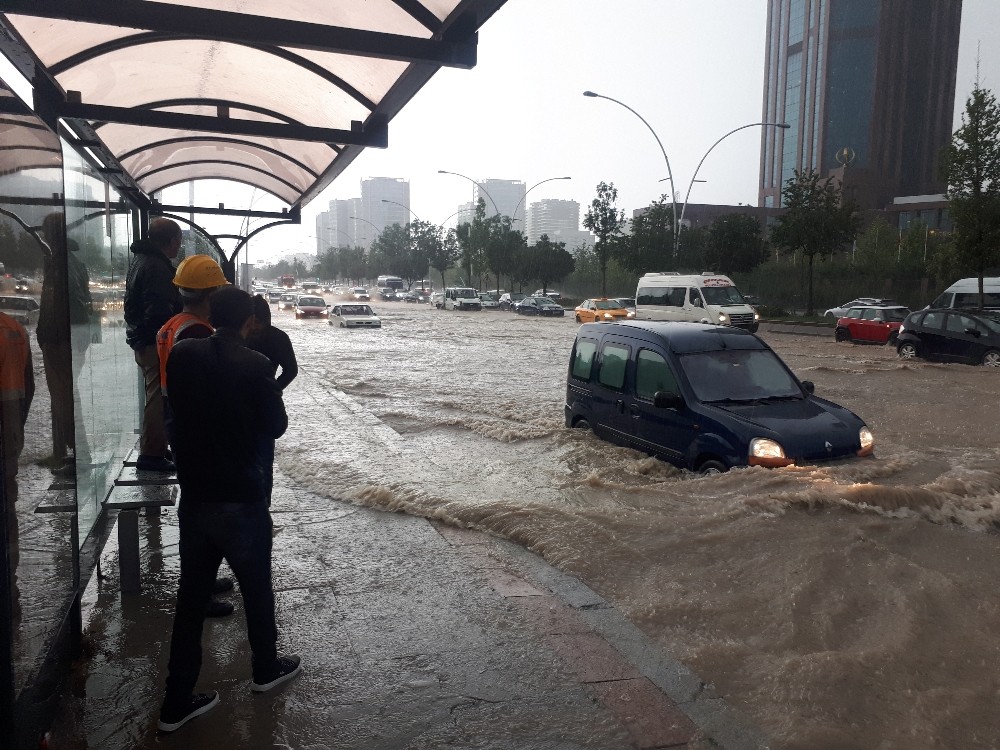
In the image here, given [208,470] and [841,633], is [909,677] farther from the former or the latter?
[208,470]

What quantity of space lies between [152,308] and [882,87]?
405 feet

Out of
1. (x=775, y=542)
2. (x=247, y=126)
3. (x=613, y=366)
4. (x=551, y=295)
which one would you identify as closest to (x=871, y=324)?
(x=613, y=366)

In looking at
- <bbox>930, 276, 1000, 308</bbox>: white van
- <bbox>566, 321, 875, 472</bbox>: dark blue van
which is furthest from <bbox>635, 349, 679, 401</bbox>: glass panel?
<bbox>930, 276, 1000, 308</bbox>: white van

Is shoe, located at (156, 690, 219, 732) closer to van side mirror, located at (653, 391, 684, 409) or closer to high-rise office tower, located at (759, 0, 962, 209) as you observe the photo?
van side mirror, located at (653, 391, 684, 409)

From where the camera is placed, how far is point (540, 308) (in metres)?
49.5

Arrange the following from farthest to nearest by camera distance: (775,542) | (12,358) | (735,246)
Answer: (735,246)
(775,542)
(12,358)

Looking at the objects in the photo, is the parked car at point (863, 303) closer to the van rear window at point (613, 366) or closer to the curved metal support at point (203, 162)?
the van rear window at point (613, 366)

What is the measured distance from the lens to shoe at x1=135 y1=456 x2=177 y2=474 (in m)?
5.15

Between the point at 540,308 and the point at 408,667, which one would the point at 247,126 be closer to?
the point at 408,667

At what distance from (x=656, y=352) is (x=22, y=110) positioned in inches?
239

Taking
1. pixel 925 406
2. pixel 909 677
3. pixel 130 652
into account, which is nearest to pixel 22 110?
pixel 130 652

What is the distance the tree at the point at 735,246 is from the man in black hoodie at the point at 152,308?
A: 3971cm

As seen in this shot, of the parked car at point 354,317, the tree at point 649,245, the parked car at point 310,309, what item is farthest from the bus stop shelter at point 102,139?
the tree at point 649,245

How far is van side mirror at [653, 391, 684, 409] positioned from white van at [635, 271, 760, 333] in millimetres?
19815
